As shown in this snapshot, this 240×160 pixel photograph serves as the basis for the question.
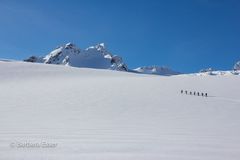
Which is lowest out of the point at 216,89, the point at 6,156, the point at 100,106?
the point at 6,156

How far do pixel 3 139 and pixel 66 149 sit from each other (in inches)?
63.1

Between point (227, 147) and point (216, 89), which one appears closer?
point (227, 147)

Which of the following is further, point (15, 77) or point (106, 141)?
point (15, 77)

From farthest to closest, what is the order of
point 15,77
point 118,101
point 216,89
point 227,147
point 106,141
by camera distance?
1. point 15,77
2. point 216,89
3. point 118,101
4. point 106,141
5. point 227,147

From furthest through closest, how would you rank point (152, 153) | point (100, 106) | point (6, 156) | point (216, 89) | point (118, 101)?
point (216, 89)
point (118, 101)
point (100, 106)
point (152, 153)
point (6, 156)

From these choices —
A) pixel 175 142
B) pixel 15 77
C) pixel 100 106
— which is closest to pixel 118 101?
pixel 100 106

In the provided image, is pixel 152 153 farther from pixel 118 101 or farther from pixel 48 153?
pixel 118 101

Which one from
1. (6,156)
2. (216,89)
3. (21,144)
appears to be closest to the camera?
(6,156)

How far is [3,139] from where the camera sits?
5.47 meters

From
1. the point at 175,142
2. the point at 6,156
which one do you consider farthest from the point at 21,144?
the point at 175,142

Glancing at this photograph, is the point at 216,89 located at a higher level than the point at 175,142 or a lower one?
higher

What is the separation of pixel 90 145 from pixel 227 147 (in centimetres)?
255

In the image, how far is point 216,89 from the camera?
1028 inches

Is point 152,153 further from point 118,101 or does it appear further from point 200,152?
point 118,101
